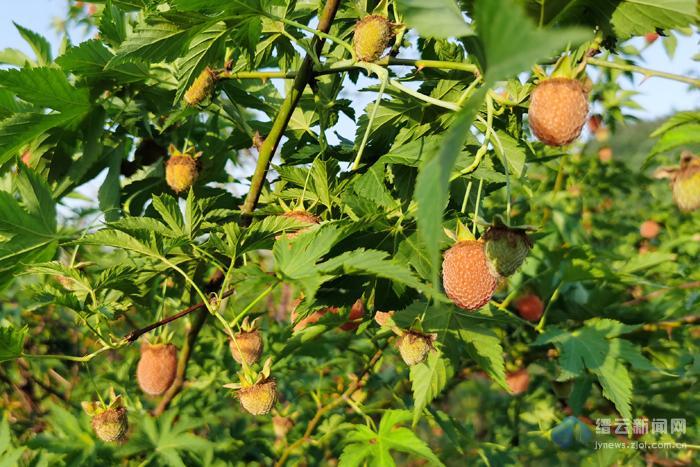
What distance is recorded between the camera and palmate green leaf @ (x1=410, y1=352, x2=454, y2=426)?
1134 millimetres

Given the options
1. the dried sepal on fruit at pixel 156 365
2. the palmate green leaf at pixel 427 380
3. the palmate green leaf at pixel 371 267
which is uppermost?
the palmate green leaf at pixel 371 267

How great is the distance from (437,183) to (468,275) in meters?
0.38

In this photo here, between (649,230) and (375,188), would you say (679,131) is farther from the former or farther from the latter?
(649,230)

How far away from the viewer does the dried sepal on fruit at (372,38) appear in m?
0.90

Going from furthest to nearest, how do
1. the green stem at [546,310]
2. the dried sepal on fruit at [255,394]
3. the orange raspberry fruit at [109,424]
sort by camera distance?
1. the green stem at [546,310]
2. the orange raspberry fruit at [109,424]
3. the dried sepal on fruit at [255,394]

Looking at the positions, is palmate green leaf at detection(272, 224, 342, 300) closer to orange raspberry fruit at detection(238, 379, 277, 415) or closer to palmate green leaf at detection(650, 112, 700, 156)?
orange raspberry fruit at detection(238, 379, 277, 415)

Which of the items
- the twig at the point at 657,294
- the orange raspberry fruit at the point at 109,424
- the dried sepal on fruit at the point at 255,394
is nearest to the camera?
the dried sepal on fruit at the point at 255,394

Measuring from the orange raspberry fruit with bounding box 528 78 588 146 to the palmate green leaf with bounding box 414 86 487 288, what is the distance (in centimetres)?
29

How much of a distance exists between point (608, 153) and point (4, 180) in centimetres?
292

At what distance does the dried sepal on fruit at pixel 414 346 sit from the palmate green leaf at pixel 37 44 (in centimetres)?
103

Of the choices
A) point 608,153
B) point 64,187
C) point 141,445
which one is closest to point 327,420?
point 141,445

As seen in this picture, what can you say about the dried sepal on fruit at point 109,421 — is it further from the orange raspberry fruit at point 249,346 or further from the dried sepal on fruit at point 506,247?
the dried sepal on fruit at point 506,247

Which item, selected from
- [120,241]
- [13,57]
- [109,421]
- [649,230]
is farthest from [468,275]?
[649,230]

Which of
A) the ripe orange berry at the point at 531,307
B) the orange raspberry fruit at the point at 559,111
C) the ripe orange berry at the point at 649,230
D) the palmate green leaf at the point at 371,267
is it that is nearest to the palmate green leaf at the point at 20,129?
the palmate green leaf at the point at 371,267
